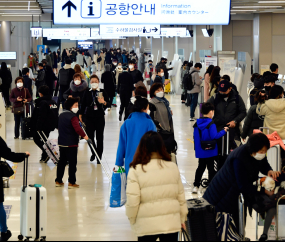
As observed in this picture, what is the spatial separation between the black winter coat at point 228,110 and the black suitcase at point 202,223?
299 cm

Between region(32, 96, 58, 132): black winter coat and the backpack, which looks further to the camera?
the backpack

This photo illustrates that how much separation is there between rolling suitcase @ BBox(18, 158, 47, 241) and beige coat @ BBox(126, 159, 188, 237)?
154 cm

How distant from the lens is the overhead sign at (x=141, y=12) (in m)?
8.07

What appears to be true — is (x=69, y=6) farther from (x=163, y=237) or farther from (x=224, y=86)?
(x=163, y=237)

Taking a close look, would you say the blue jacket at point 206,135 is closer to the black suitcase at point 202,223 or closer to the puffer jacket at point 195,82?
the black suitcase at point 202,223

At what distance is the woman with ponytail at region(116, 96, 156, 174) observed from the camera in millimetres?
5641

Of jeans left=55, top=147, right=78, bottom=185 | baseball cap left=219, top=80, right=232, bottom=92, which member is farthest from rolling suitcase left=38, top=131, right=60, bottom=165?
baseball cap left=219, top=80, right=232, bottom=92

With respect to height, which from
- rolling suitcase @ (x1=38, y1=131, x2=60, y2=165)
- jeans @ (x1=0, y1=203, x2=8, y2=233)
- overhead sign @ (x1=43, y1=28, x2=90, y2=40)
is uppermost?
overhead sign @ (x1=43, y1=28, x2=90, y2=40)

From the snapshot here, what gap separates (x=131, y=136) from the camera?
5.68 metres

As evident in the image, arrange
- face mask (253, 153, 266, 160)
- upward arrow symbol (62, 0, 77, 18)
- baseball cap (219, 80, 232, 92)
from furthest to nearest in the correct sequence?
upward arrow symbol (62, 0, 77, 18)
baseball cap (219, 80, 232, 92)
face mask (253, 153, 266, 160)

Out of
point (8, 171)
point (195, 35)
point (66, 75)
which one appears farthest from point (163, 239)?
point (195, 35)

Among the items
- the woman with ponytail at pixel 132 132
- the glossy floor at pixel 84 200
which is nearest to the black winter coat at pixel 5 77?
the glossy floor at pixel 84 200

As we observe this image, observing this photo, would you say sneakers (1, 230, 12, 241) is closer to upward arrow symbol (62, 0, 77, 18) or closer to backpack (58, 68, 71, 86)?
upward arrow symbol (62, 0, 77, 18)

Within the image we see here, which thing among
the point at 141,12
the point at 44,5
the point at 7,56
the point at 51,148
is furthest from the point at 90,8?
the point at 7,56
